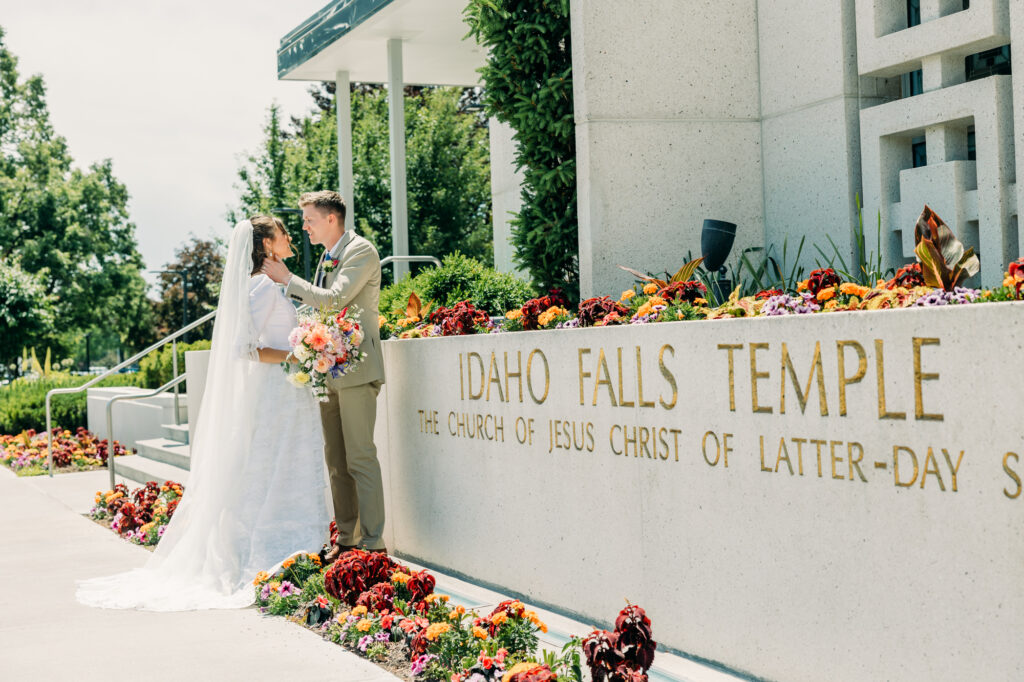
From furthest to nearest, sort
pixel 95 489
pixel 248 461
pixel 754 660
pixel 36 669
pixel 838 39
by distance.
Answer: pixel 95 489, pixel 248 461, pixel 838 39, pixel 36 669, pixel 754 660

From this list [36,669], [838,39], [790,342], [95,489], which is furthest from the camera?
[95,489]

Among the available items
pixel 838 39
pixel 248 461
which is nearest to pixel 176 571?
pixel 248 461

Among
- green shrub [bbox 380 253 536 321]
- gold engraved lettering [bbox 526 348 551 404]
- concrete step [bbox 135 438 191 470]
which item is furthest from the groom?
concrete step [bbox 135 438 191 470]

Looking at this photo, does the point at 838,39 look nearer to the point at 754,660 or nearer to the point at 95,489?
the point at 754,660

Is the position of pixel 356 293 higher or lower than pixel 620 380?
higher

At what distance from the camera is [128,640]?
5.33 metres

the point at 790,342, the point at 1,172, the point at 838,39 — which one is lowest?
the point at 790,342

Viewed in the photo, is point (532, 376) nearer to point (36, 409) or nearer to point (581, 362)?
point (581, 362)

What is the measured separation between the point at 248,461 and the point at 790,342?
397 centimetres

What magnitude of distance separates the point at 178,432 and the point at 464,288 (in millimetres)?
5656

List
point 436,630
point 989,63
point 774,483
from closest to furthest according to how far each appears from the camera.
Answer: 1. point 774,483
2. point 436,630
3. point 989,63

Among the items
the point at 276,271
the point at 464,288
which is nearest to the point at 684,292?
the point at 276,271

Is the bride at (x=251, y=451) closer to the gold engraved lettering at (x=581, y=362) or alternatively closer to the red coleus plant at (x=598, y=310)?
the red coleus plant at (x=598, y=310)

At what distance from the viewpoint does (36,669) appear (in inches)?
192
